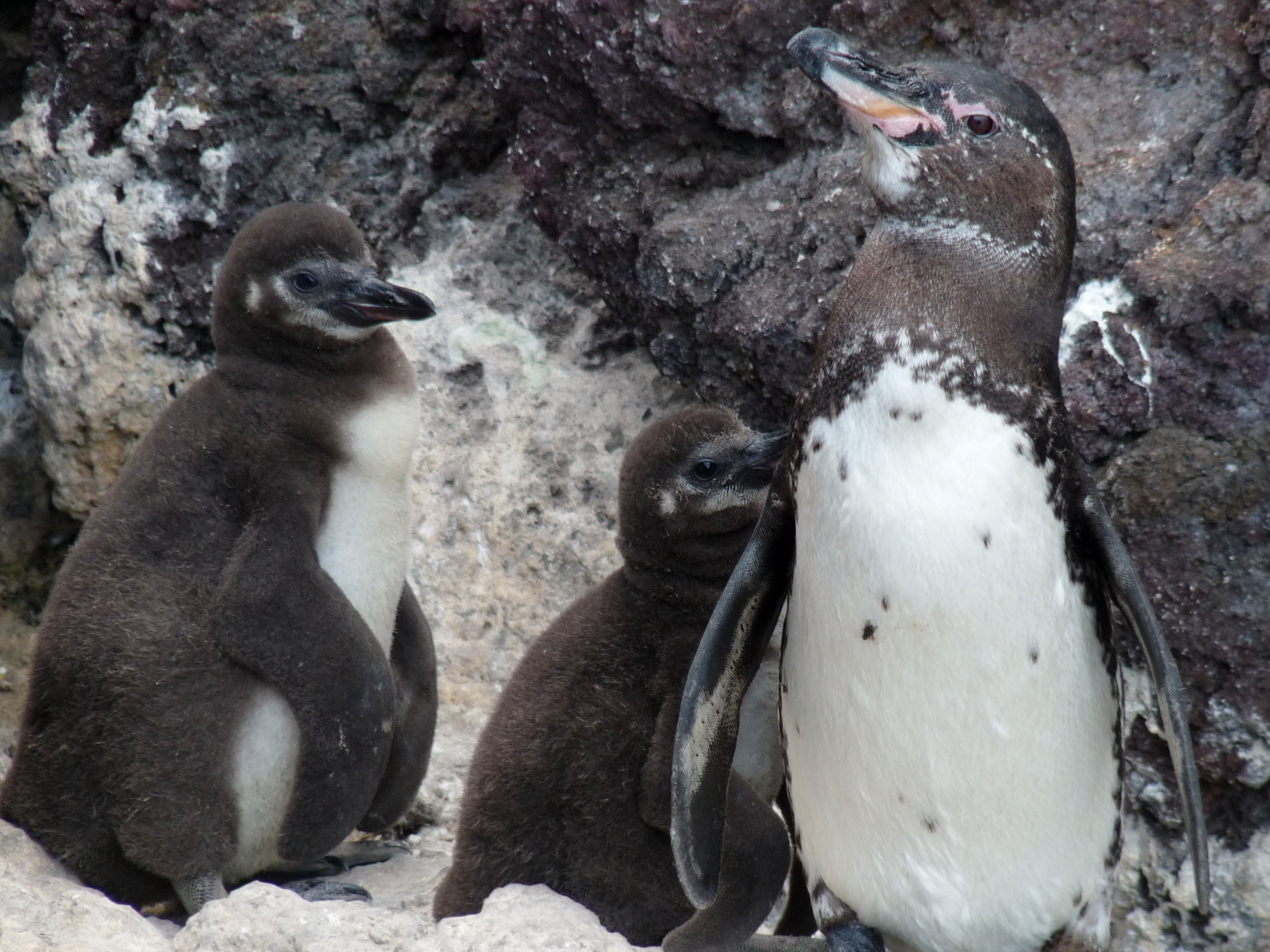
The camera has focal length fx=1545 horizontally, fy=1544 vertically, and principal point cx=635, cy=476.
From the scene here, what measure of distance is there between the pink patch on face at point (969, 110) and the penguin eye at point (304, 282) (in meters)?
1.54

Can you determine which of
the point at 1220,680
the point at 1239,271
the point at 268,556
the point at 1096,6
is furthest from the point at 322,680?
the point at 1096,6

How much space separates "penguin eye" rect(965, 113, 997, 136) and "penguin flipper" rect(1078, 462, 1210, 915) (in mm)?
720

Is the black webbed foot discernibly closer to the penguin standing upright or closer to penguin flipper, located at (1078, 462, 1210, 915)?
the penguin standing upright

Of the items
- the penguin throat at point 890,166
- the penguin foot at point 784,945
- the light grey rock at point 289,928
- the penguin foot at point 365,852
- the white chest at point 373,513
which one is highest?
the penguin throat at point 890,166

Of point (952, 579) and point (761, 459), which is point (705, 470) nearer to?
point (761, 459)

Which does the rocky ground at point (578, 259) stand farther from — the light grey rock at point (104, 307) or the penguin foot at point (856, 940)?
the penguin foot at point (856, 940)

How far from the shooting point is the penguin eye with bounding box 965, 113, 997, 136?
103 inches

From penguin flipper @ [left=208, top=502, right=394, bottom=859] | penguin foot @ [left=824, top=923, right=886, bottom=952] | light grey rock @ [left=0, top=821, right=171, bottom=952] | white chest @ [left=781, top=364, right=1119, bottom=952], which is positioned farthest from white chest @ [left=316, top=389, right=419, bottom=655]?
penguin foot @ [left=824, top=923, right=886, bottom=952]

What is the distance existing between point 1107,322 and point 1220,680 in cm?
77

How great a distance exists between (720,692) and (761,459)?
0.57 meters

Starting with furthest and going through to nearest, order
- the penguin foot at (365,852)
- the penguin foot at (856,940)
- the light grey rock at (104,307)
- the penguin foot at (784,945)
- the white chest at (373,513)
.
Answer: the light grey rock at (104,307), the penguin foot at (365,852), the white chest at (373,513), the penguin foot at (784,945), the penguin foot at (856,940)

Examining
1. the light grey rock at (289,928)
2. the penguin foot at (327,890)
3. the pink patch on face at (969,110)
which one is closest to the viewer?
the light grey rock at (289,928)

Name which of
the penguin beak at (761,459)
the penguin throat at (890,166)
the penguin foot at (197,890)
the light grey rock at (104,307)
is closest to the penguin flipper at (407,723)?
the penguin foot at (197,890)

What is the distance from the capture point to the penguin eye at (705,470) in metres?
3.20
